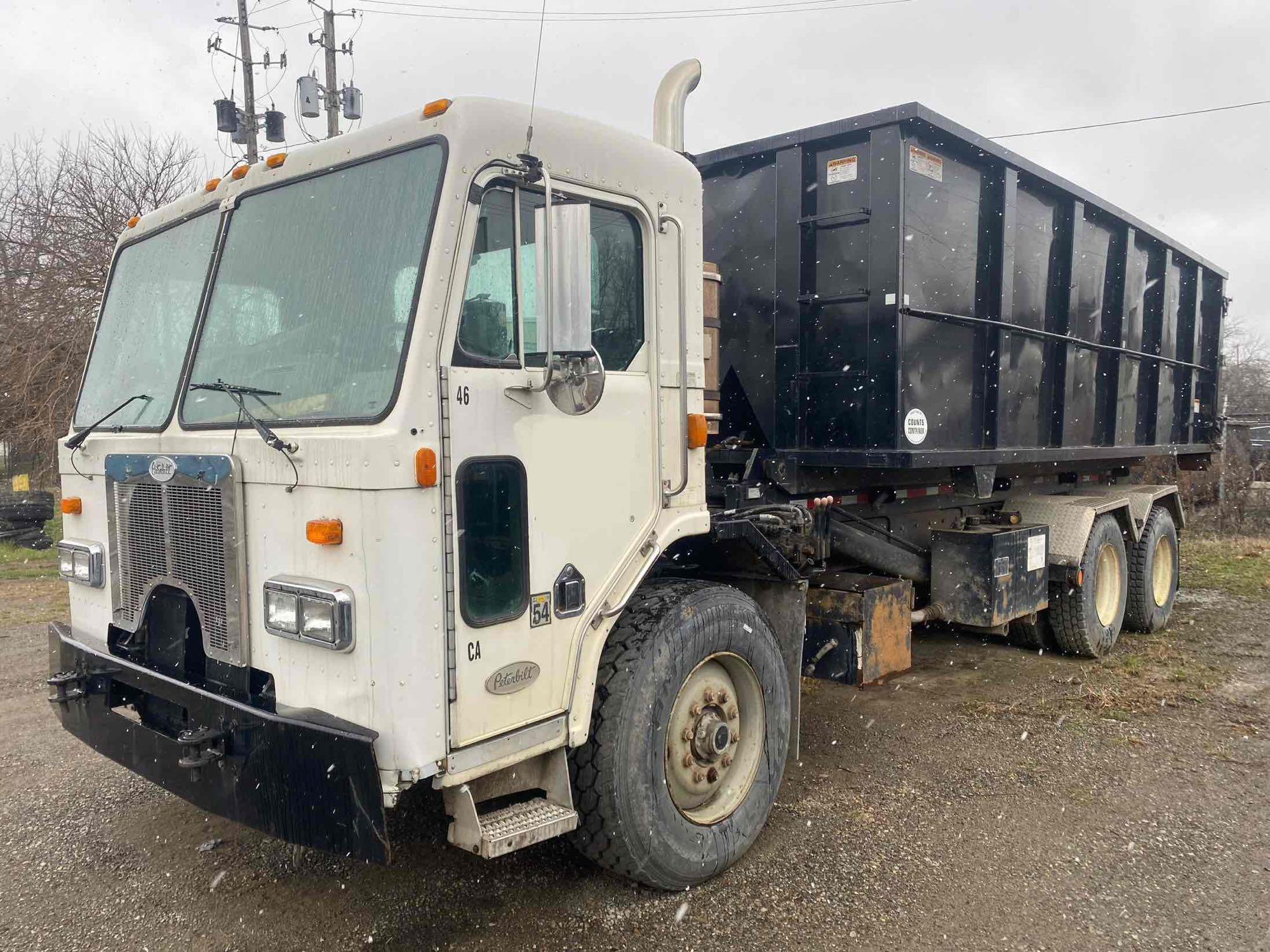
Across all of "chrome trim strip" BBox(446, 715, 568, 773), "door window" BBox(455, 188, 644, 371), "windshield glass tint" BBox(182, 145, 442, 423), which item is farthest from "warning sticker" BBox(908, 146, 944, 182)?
"chrome trim strip" BBox(446, 715, 568, 773)

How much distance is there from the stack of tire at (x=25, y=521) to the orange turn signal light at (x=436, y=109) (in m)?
11.3

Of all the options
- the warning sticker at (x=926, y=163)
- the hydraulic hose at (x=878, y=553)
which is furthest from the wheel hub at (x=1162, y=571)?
the warning sticker at (x=926, y=163)

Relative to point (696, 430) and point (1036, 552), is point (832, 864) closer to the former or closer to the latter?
point (696, 430)

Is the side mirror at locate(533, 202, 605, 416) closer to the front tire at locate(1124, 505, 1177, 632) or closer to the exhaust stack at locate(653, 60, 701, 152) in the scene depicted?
the exhaust stack at locate(653, 60, 701, 152)

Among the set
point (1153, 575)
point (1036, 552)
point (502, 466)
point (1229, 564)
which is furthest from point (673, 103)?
point (1229, 564)

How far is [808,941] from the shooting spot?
3.12 meters

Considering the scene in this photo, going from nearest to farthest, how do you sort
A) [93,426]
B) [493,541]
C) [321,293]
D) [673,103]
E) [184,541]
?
[493,541] → [321,293] → [184,541] → [93,426] → [673,103]

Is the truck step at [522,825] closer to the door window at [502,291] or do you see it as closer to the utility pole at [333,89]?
the door window at [502,291]

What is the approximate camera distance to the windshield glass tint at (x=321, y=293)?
2.74 metres

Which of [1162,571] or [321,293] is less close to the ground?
[321,293]

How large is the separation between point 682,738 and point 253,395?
192 cm

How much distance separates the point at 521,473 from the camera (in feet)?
9.48

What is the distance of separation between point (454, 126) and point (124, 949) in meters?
2.86

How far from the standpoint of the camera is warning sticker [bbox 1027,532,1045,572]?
588 cm
